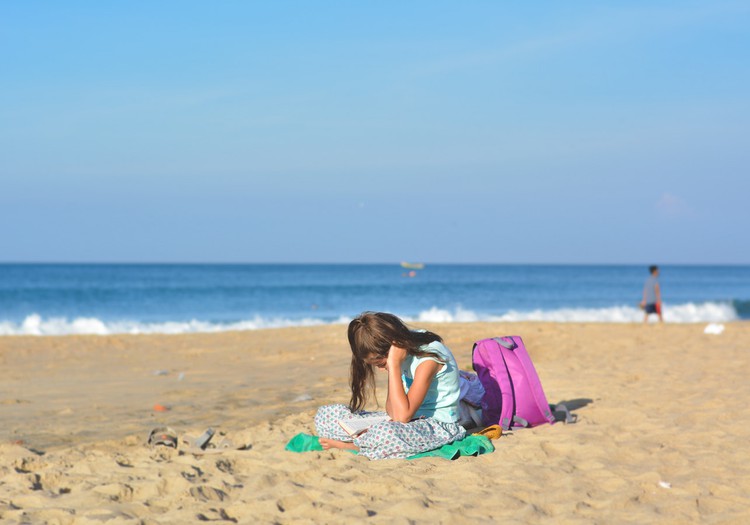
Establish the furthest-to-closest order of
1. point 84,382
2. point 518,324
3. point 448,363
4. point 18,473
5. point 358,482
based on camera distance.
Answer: point 518,324 < point 84,382 < point 448,363 < point 18,473 < point 358,482

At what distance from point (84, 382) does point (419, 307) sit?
28218 millimetres

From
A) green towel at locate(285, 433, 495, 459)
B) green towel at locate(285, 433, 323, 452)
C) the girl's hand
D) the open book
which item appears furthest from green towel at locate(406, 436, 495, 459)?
green towel at locate(285, 433, 323, 452)

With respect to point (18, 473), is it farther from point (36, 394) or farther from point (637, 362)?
point (637, 362)

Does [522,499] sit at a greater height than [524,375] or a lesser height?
lesser

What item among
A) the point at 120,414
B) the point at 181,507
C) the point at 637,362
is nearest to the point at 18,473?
the point at 181,507

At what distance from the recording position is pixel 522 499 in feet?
14.8

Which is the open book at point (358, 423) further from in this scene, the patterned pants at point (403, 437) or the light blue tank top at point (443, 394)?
the light blue tank top at point (443, 394)

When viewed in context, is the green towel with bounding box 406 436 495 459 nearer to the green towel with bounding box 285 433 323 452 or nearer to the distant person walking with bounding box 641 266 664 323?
the green towel with bounding box 285 433 323 452

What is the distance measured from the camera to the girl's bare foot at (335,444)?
18.2 ft

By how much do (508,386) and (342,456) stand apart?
5.58 ft

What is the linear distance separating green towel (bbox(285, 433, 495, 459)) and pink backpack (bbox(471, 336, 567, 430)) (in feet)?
2.60

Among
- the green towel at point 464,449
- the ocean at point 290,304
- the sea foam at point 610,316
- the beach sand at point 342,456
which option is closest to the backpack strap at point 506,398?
the beach sand at point 342,456

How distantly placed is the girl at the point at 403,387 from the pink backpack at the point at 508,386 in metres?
0.84

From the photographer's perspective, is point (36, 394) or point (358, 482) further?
point (36, 394)
